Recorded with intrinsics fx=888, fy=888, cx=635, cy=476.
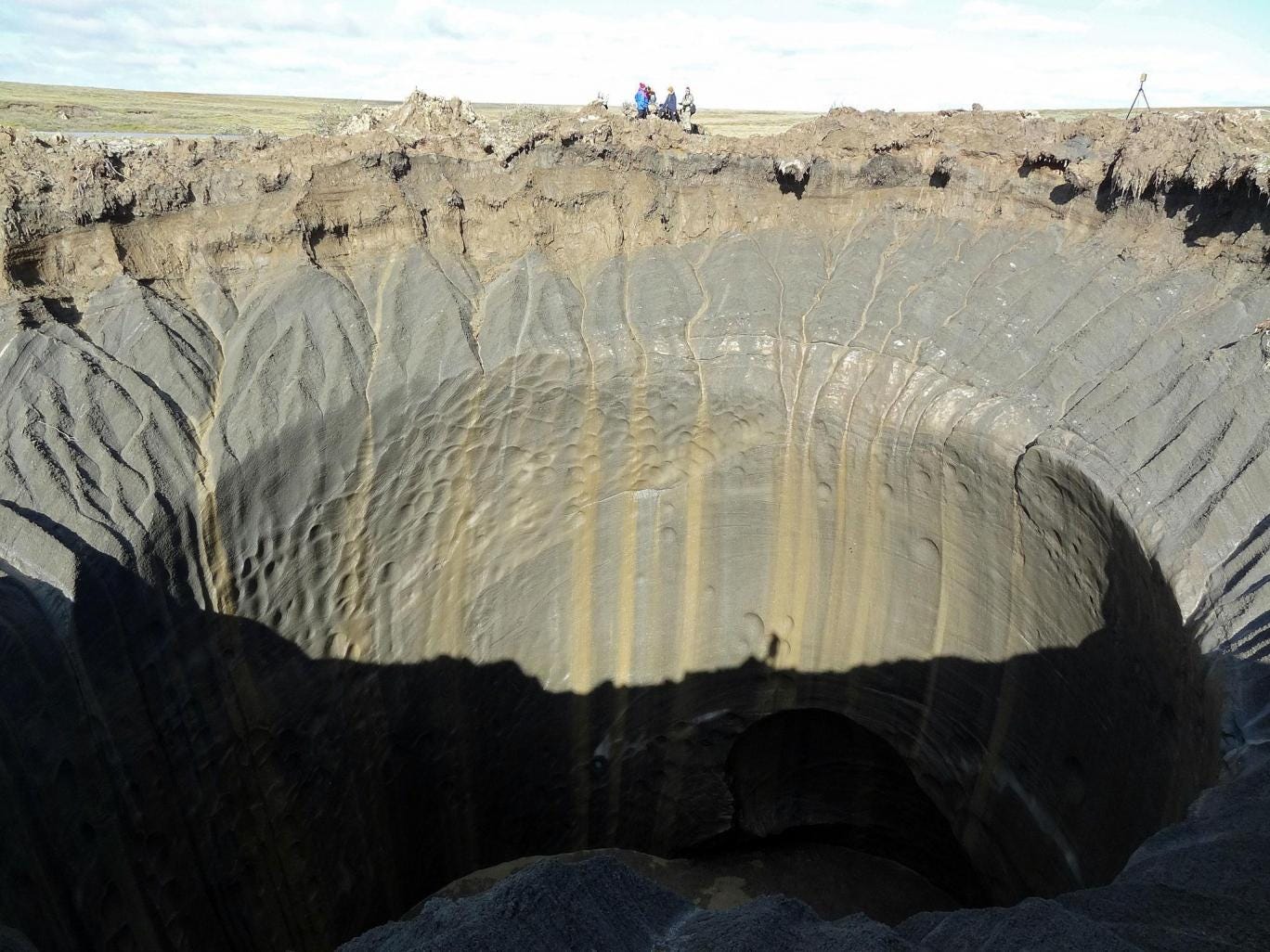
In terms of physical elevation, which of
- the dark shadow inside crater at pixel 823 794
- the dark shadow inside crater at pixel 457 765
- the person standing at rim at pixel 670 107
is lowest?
the dark shadow inside crater at pixel 823 794

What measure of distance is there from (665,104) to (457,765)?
9067 mm

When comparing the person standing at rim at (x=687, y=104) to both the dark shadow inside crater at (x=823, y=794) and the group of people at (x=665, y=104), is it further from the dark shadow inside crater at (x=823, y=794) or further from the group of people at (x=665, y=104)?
the dark shadow inside crater at (x=823, y=794)

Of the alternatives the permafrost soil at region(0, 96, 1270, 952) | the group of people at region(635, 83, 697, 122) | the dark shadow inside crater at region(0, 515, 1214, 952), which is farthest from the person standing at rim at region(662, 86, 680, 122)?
the dark shadow inside crater at region(0, 515, 1214, 952)

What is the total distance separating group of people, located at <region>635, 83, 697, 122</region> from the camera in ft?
40.1

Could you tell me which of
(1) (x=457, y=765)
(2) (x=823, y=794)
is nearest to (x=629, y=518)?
(1) (x=457, y=765)

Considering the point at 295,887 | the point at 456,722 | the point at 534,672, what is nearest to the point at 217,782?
the point at 295,887

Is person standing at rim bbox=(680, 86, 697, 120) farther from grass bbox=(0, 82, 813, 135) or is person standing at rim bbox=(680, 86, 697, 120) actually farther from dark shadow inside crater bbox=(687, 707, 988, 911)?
dark shadow inside crater bbox=(687, 707, 988, 911)

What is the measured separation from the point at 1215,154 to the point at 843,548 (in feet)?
14.6

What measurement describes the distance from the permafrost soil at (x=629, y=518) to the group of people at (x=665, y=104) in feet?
12.0

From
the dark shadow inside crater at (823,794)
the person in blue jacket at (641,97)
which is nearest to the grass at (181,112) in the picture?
the person in blue jacket at (641,97)

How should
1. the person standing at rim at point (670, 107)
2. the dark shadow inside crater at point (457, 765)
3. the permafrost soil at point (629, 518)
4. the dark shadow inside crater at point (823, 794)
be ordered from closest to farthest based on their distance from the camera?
the dark shadow inside crater at point (457, 765)
the permafrost soil at point (629, 518)
the dark shadow inside crater at point (823, 794)
the person standing at rim at point (670, 107)

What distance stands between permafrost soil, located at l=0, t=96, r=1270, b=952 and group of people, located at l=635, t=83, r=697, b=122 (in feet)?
12.0

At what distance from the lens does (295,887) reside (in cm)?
705

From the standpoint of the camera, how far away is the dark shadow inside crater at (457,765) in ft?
17.0
